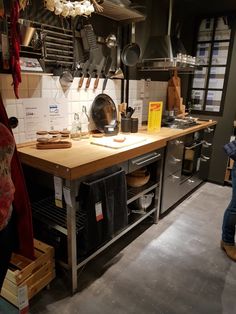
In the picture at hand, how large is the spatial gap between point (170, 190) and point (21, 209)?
1.56 metres

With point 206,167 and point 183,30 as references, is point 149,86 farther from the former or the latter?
point 206,167

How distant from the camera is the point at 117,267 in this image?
70.6 inches

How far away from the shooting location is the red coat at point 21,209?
116 centimetres

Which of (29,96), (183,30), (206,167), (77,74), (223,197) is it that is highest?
(183,30)

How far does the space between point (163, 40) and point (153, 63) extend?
29 cm

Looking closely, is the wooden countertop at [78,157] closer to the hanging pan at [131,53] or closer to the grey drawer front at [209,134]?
the hanging pan at [131,53]

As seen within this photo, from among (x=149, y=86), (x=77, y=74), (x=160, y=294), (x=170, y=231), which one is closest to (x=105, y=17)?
(x=77, y=74)

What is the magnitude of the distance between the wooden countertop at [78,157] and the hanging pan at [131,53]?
1.00m

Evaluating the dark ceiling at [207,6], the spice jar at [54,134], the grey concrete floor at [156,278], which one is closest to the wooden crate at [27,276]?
the grey concrete floor at [156,278]

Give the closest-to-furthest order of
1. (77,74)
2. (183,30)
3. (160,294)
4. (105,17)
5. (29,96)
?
(160,294)
(29,96)
(77,74)
(105,17)
(183,30)

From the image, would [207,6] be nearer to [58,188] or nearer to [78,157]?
[78,157]

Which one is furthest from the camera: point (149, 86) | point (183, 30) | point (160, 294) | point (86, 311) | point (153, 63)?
point (183, 30)

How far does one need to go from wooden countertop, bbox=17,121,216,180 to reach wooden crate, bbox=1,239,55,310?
1.72ft

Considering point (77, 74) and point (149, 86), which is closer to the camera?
point (77, 74)
